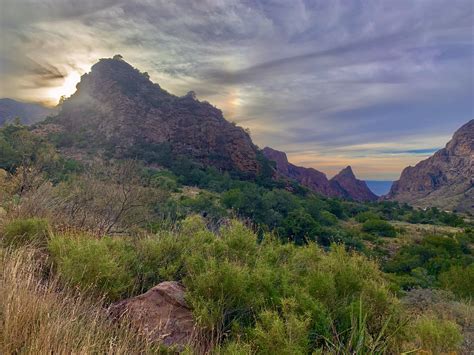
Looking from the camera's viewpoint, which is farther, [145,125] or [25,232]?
[145,125]

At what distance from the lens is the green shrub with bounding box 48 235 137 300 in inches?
167

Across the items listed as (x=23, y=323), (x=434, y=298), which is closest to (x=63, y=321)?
(x=23, y=323)

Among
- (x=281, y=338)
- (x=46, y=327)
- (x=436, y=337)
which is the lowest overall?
(x=436, y=337)

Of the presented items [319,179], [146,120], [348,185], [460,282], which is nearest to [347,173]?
[348,185]

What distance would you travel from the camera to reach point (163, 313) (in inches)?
159

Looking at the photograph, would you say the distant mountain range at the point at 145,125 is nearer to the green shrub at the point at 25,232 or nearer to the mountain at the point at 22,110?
the mountain at the point at 22,110

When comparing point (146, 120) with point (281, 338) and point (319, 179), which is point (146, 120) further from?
point (319, 179)

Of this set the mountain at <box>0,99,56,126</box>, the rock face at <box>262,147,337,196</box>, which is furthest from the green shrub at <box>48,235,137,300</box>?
the rock face at <box>262,147,337,196</box>

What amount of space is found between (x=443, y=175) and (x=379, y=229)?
123 m

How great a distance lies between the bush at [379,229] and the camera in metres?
41.7

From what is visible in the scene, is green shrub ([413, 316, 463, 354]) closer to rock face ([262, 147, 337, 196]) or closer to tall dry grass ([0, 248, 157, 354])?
tall dry grass ([0, 248, 157, 354])

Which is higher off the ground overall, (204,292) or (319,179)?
(319,179)

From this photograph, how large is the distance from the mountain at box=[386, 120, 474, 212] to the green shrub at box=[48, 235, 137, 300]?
120m

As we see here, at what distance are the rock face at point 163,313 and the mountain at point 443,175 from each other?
4710 inches
